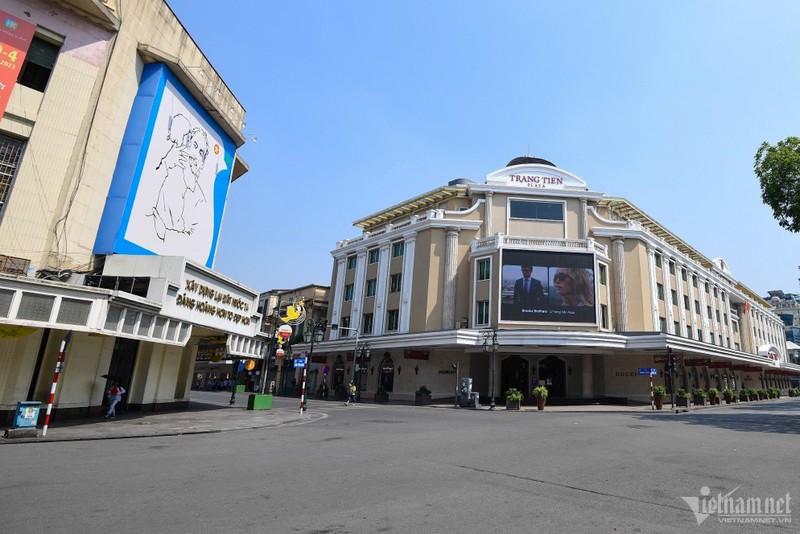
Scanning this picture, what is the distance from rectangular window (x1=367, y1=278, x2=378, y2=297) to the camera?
4505 centimetres

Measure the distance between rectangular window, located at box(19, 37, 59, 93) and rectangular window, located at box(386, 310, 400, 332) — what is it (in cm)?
3088

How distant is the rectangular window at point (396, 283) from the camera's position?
42656 mm

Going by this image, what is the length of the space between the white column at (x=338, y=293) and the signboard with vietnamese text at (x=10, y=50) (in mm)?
36179

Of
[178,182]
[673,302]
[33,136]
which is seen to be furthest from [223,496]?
[673,302]

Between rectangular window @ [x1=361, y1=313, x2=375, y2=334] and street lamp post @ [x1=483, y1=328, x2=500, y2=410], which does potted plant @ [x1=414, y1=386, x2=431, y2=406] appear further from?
rectangular window @ [x1=361, y1=313, x2=375, y2=334]

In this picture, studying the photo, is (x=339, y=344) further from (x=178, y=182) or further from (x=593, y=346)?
(x=178, y=182)

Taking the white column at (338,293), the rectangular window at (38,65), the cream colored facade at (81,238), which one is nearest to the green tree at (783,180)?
the cream colored facade at (81,238)

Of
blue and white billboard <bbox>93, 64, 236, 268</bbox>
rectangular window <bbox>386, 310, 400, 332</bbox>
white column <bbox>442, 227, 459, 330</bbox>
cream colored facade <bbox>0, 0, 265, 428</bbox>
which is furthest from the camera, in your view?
rectangular window <bbox>386, 310, 400, 332</bbox>

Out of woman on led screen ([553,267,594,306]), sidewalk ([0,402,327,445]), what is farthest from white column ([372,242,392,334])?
sidewalk ([0,402,327,445])

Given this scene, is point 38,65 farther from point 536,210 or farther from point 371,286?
point 536,210

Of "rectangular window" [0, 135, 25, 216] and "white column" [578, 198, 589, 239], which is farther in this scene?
"white column" [578, 198, 589, 239]

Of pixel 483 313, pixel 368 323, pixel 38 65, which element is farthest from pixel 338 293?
pixel 38 65

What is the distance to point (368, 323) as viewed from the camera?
4459cm

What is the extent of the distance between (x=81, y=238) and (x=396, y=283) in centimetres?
2992
